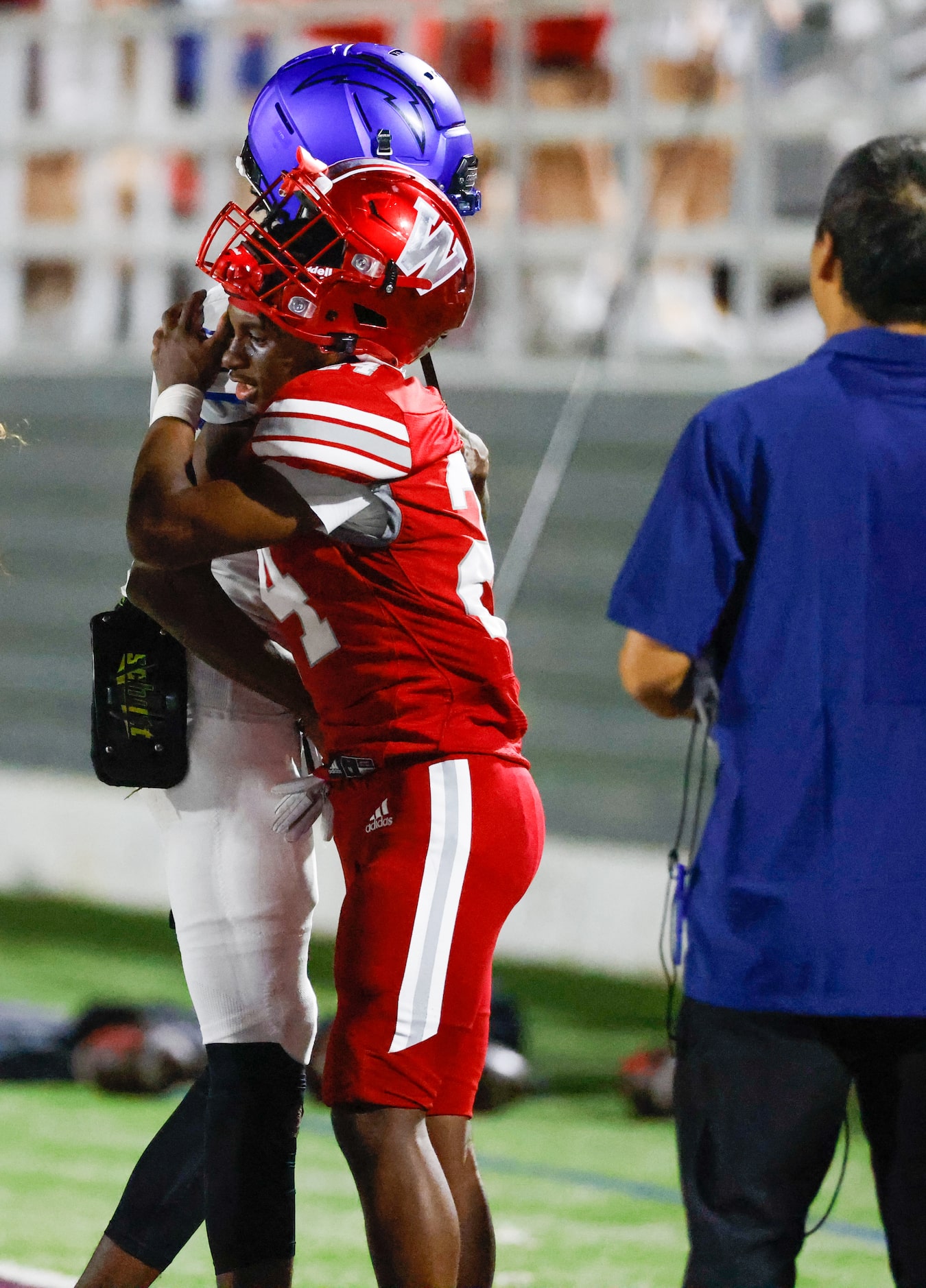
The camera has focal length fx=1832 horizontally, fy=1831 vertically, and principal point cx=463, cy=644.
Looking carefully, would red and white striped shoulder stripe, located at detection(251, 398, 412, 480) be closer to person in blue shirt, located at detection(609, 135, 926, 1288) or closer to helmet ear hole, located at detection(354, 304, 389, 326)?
helmet ear hole, located at detection(354, 304, 389, 326)

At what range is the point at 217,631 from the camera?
242cm

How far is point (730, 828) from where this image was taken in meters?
2.01

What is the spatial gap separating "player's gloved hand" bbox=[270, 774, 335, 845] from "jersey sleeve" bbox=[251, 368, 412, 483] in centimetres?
45

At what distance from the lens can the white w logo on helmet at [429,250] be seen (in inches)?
88.8

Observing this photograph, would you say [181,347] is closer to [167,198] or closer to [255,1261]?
[255,1261]

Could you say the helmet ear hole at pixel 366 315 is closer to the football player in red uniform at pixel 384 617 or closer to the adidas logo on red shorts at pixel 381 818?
the football player in red uniform at pixel 384 617

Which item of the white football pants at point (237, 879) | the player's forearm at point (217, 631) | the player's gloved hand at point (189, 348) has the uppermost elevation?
the player's gloved hand at point (189, 348)

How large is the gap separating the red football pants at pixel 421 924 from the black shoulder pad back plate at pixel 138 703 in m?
0.32

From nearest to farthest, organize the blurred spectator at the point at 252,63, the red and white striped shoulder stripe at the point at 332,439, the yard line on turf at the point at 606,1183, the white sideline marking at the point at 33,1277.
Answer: the red and white striped shoulder stripe at the point at 332,439 < the white sideline marking at the point at 33,1277 < the yard line on turf at the point at 606,1183 < the blurred spectator at the point at 252,63

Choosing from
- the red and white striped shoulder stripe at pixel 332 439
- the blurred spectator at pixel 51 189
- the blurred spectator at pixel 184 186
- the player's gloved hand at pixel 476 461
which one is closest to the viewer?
the red and white striped shoulder stripe at pixel 332 439

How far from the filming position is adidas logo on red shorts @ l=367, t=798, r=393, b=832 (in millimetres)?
2235

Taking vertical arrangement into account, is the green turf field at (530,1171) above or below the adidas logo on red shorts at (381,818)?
below

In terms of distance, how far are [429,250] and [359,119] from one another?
22 centimetres

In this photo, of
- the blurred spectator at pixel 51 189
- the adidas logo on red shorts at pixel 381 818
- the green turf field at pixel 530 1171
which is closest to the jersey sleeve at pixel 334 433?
the adidas logo on red shorts at pixel 381 818
